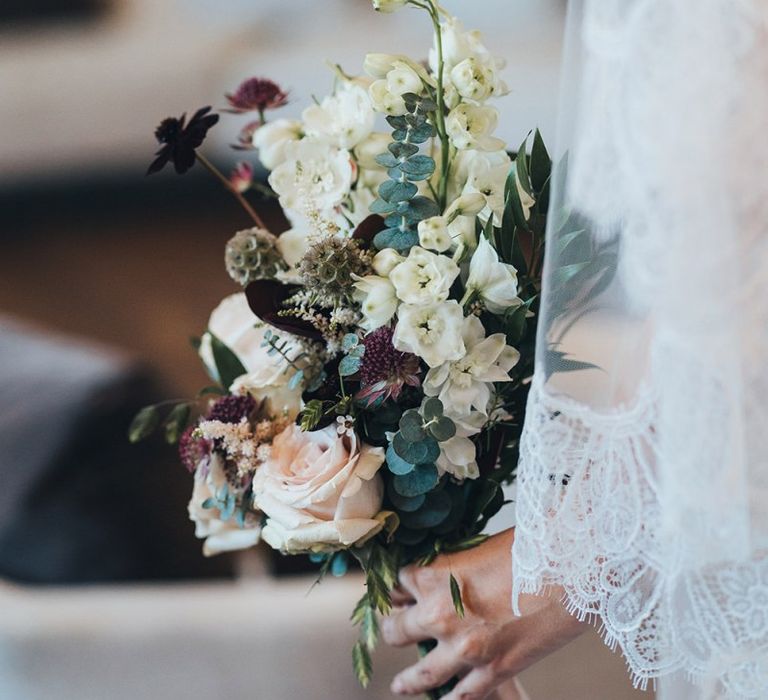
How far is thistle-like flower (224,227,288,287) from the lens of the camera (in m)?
0.65

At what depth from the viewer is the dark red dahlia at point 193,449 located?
0.66m

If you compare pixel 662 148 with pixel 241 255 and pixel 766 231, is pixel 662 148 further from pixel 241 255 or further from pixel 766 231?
pixel 241 255

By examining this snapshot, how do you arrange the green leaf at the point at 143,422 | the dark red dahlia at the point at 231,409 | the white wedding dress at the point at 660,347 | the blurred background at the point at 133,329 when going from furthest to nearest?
the blurred background at the point at 133,329
the green leaf at the point at 143,422
the dark red dahlia at the point at 231,409
the white wedding dress at the point at 660,347

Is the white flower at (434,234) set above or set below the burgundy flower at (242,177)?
below

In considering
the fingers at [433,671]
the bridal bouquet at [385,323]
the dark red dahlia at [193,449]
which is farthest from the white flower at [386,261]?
the fingers at [433,671]

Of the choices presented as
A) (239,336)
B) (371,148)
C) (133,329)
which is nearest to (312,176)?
(371,148)

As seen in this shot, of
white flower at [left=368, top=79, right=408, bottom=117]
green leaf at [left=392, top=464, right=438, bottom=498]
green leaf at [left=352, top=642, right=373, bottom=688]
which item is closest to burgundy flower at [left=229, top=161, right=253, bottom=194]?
white flower at [left=368, top=79, right=408, bottom=117]

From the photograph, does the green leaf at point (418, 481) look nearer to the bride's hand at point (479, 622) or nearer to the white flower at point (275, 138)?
the bride's hand at point (479, 622)

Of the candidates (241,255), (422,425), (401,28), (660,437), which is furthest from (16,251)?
(660,437)

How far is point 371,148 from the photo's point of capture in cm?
65

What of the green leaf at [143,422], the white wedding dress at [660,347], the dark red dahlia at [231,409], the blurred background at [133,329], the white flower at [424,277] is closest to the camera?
the white wedding dress at [660,347]

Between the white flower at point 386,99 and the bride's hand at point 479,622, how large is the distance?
0.33 m

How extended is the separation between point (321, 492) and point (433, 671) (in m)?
0.23

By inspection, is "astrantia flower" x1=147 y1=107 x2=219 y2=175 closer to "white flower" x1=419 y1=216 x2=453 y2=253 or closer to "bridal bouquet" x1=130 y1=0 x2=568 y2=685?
"bridal bouquet" x1=130 y1=0 x2=568 y2=685
